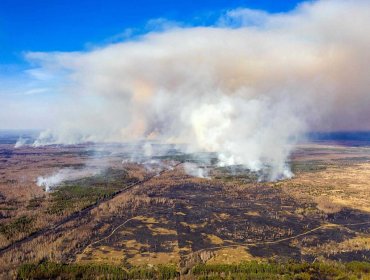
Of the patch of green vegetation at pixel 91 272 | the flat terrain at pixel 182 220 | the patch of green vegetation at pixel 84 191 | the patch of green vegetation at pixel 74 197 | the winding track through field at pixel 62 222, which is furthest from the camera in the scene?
the patch of green vegetation at pixel 84 191

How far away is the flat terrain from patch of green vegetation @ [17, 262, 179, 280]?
1.74 meters

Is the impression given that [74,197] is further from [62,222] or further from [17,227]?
[17,227]

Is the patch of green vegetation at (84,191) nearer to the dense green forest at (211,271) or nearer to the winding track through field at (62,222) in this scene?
the winding track through field at (62,222)

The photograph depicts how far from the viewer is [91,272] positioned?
4669 cm

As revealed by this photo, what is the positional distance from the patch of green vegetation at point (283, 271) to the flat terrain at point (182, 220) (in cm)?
236

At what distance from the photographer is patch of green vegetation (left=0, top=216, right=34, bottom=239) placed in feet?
203

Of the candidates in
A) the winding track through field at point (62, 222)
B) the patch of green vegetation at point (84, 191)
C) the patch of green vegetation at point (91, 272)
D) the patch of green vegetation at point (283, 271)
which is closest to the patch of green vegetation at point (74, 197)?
the patch of green vegetation at point (84, 191)

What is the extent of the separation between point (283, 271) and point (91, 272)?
83.6 ft

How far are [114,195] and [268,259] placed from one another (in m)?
55.6

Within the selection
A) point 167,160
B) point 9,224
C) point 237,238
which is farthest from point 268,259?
point 167,160

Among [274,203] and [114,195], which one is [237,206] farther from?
[114,195]

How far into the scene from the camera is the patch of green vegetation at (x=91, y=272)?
45.7 meters

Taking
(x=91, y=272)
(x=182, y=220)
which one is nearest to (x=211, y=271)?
(x=91, y=272)

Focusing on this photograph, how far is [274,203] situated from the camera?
3374 inches
